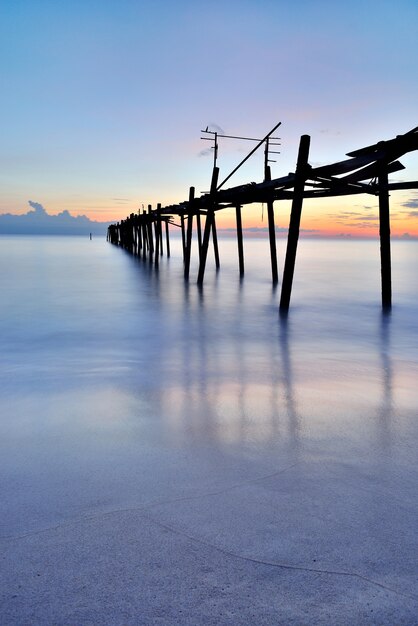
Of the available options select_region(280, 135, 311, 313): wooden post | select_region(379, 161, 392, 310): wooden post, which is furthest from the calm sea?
select_region(280, 135, 311, 313): wooden post

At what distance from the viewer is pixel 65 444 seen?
3258 mm

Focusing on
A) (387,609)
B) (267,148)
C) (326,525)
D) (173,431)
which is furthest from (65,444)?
(267,148)

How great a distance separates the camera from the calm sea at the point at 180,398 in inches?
111

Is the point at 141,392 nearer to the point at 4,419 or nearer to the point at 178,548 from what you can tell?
the point at 4,419

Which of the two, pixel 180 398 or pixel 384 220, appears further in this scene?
pixel 384 220

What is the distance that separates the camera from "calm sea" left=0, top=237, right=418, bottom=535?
9.27ft

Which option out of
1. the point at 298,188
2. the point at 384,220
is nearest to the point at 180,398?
the point at 298,188

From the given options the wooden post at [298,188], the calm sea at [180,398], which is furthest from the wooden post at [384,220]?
the wooden post at [298,188]

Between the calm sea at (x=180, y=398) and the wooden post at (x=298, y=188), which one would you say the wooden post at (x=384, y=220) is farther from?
the wooden post at (x=298, y=188)

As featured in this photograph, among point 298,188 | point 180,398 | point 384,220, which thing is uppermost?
point 298,188

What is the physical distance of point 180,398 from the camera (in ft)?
14.6

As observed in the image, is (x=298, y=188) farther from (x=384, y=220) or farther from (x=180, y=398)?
(x=180, y=398)

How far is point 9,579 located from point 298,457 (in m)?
1.82

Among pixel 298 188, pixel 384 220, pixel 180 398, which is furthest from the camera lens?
pixel 384 220
